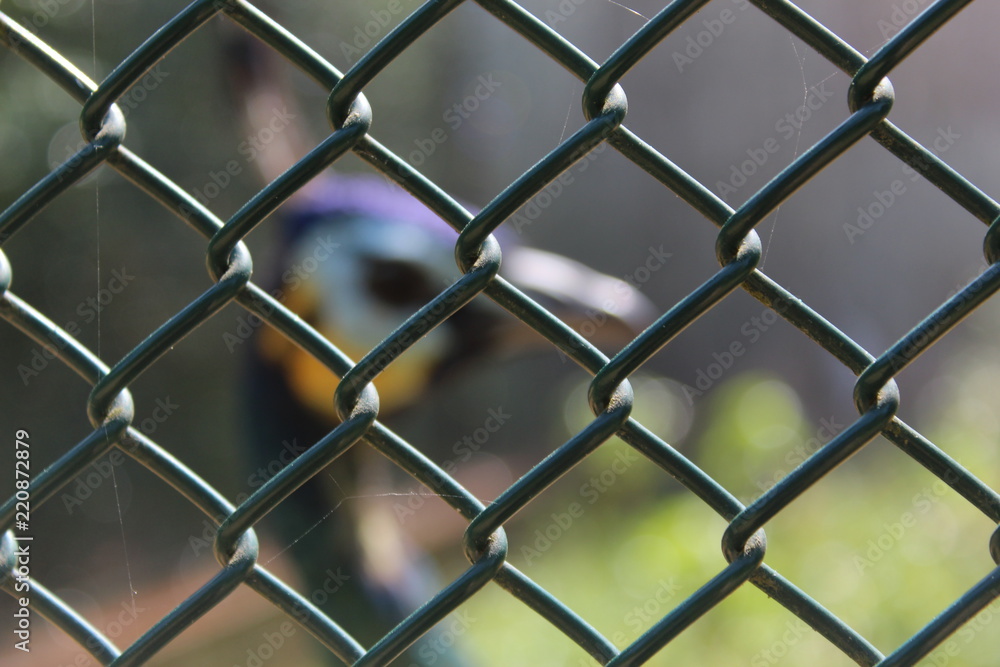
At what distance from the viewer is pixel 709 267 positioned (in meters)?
2.91

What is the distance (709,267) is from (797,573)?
1.29 meters

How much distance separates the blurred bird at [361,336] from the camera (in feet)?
5.46

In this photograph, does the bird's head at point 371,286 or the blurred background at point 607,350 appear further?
the blurred background at point 607,350

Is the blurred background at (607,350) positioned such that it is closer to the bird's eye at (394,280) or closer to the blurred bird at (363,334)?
the blurred bird at (363,334)

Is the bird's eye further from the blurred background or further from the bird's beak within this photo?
the blurred background

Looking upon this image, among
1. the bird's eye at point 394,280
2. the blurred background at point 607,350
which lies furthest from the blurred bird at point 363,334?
the blurred background at point 607,350

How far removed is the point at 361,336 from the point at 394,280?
0.44 ft

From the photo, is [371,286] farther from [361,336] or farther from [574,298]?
[574,298]

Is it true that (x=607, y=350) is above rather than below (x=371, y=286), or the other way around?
above

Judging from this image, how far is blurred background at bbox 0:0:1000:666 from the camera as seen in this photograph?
1.96m

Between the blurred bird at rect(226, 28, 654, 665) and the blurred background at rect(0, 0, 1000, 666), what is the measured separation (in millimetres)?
121

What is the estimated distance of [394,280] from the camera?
65.7 inches

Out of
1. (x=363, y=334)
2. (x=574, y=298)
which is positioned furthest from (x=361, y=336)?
(x=574, y=298)

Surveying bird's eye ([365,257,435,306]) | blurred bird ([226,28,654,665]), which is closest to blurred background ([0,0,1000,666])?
blurred bird ([226,28,654,665])
